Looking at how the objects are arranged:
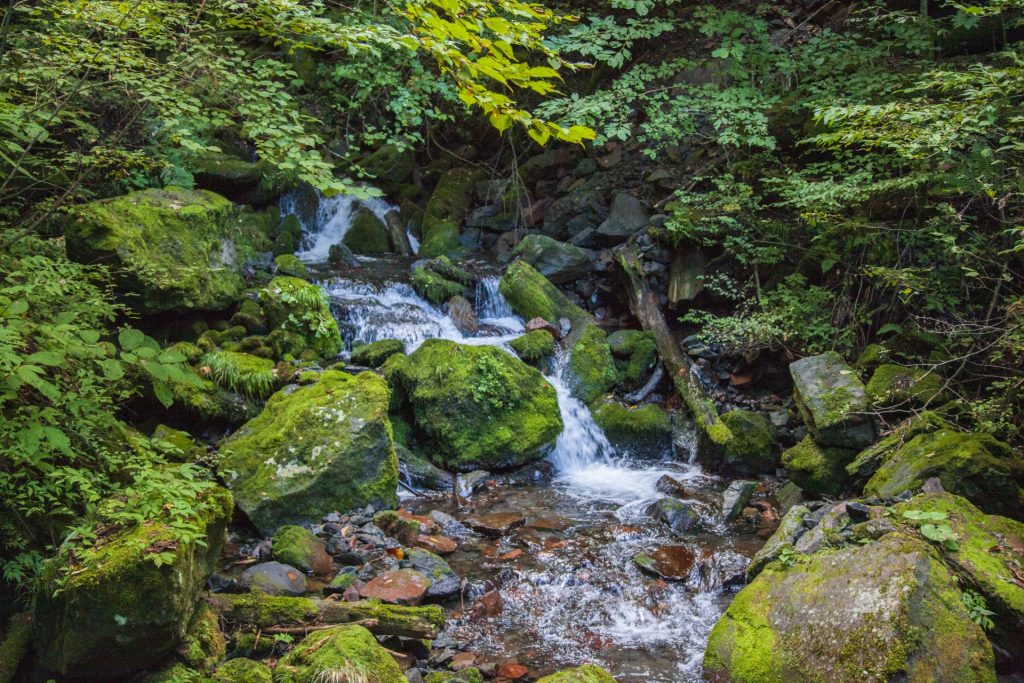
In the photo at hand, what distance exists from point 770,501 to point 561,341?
3770mm

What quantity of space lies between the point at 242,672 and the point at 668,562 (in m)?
3.54

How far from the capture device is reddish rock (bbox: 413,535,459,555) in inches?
216

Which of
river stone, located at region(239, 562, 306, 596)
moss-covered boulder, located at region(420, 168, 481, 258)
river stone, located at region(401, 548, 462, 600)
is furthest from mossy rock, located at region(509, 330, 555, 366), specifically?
river stone, located at region(239, 562, 306, 596)

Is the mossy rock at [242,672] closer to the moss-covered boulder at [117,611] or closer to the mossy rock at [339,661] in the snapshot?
the mossy rock at [339,661]

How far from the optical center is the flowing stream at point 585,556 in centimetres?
435

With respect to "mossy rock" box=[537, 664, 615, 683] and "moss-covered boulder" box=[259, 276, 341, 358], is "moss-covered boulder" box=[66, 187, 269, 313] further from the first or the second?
"mossy rock" box=[537, 664, 615, 683]

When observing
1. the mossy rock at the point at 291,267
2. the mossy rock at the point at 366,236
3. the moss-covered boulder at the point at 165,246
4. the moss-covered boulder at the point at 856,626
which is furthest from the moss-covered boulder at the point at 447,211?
the moss-covered boulder at the point at 856,626

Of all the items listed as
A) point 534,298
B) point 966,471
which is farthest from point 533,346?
point 966,471

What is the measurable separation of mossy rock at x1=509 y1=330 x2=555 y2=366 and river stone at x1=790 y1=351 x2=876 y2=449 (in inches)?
129

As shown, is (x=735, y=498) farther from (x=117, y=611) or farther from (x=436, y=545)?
(x=117, y=611)

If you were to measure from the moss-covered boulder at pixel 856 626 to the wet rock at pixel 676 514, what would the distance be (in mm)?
1976

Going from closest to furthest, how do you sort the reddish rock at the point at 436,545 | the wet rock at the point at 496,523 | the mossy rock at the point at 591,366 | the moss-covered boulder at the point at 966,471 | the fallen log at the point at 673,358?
the moss-covered boulder at the point at 966,471, the reddish rock at the point at 436,545, the wet rock at the point at 496,523, the fallen log at the point at 673,358, the mossy rock at the point at 591,366

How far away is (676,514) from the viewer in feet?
20.1

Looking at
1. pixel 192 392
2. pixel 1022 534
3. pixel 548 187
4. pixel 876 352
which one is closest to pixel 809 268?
pixel 876 352
